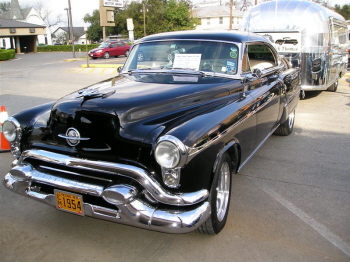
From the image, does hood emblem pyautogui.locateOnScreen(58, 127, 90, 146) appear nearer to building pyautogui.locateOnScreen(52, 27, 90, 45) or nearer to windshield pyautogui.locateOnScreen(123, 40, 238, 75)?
windshield pyautogui.locateOnScreen(123, 40, 238, 75)

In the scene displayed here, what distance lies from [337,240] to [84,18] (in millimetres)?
72940

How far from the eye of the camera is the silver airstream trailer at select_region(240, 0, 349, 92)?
9078 mm

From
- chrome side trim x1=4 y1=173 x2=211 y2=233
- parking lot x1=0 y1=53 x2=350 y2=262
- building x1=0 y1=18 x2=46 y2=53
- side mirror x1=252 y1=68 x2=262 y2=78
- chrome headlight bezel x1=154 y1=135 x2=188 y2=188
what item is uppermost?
building x1=0 y1=18 x2=46 y2=53

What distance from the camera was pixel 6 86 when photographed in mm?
13367

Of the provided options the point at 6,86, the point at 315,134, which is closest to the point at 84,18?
the point at 6,86

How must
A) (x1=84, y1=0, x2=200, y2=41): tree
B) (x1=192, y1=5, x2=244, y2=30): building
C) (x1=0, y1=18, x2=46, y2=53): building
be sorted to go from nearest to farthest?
(x1=0, y1=18, x2=46, y2=53): building < (x1=84, y1=0, x2=200, y2=41): tree < (x1=192, y1=5, x2=244, y2=30): building

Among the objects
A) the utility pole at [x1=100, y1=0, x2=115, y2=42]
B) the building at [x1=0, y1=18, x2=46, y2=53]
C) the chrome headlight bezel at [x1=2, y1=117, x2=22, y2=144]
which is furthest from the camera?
the building at [x1=0, y1=18, x2=46, y2=53]

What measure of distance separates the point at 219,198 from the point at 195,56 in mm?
1748

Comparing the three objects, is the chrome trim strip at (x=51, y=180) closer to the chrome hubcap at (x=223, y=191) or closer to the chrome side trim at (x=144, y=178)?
the chrome side trim at (x=144, y=178)

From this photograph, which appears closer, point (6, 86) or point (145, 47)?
point (145, 47)

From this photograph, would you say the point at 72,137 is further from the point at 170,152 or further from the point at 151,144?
the point at 170,152

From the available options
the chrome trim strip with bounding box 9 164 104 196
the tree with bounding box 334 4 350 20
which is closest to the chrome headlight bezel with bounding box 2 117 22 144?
the chrome trim strip with bounding box 9 164 104 196

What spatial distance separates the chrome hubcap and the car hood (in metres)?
0.61

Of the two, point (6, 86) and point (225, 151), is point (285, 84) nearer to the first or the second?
point (225, 151)
